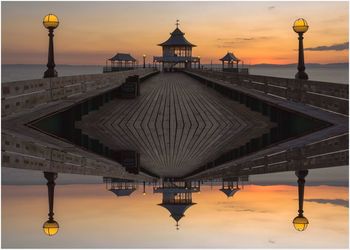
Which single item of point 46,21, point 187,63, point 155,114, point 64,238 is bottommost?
point 64,238

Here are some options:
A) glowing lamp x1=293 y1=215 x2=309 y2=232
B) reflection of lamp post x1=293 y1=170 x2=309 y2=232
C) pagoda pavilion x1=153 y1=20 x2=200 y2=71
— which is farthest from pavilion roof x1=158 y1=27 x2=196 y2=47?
glowing lamp x1=293 y1=215 x2=309 y2=232

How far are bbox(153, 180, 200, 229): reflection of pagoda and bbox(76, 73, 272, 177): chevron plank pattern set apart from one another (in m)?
0.90

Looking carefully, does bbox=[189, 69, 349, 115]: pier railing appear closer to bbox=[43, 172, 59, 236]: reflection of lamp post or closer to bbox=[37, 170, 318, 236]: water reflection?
bbox=[37, 170, 318, 236]: water reflection

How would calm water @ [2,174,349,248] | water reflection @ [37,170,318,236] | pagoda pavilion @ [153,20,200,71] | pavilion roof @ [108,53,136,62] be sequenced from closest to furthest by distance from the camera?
calm water @ [2,174,349,248] → water reflection @ [37,170,318,236] → pagoda pavilion @ [153,20,200,71] → pavilion roof @ [108,53,136,62]

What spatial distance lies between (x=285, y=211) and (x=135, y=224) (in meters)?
1.72

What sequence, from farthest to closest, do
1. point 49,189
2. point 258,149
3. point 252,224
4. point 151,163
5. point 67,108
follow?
point 67,108
point 258,149
point 151,163
point 49,189
point 252,224

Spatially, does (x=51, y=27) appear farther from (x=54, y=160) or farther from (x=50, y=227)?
(x=50, y=227)

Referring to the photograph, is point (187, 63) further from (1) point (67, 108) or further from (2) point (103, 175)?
(2) point (103, 175)

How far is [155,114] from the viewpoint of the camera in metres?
21.9

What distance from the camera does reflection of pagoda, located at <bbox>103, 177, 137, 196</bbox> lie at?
8.20 m

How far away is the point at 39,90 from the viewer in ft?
57.5

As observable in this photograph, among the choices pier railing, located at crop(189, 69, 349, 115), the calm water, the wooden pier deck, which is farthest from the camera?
pier railing, located at crop(189, 69, 349, 115)

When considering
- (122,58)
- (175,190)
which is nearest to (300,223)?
(175,190)

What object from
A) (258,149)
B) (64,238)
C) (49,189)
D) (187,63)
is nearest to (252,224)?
(64,238)
